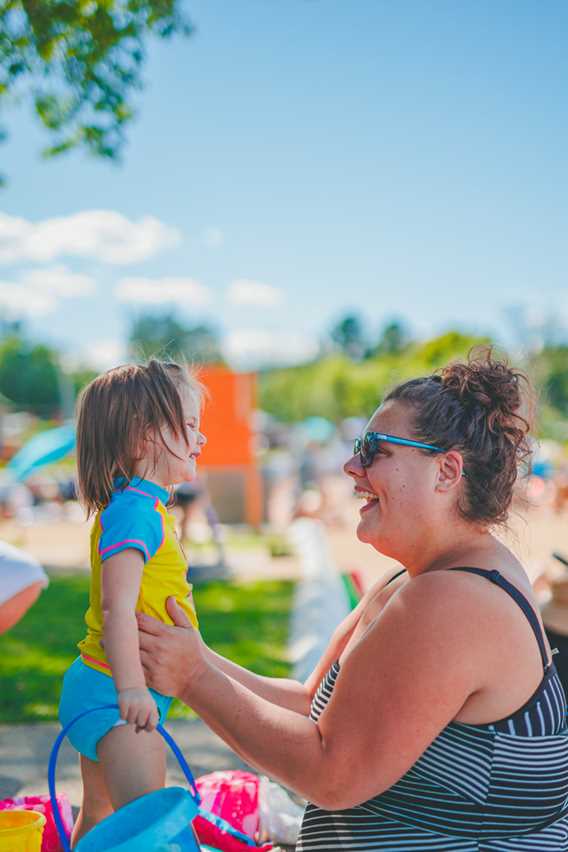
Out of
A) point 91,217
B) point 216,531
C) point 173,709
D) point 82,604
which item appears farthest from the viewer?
point 91,217

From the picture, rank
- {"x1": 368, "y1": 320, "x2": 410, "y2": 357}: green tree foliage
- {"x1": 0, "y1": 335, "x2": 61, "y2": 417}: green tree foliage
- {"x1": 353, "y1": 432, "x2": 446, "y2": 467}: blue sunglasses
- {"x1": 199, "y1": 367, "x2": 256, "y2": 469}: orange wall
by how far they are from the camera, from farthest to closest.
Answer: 1. {"x1": 368, "y1": 320, "x2": 410, "y2": 357}: green tree foliage
2. {"x1": 0, "y1": 335, "x2": 61, "y2": 417}: green tree foliage
3. {"x1": 199, "y1": 367, "x2": 256, "y2": 469}: orange wall
4. {"x1": 353, "y1": 432, "x2": 446, "y2": 467}: blue sunglasses

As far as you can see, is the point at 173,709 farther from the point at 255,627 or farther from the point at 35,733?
the point at 255,627

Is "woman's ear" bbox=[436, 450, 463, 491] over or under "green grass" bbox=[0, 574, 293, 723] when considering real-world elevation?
over

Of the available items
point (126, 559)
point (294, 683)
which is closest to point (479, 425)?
point (126, 559)

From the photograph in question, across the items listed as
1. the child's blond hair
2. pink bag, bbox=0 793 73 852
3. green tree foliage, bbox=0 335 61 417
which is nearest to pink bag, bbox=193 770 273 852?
pink bag, bbox=0 793 73 852

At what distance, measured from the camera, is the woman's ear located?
187cm

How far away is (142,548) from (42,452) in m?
7.98

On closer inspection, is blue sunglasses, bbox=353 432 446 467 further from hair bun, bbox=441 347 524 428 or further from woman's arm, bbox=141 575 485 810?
woman's arm, bbox=141 575 485 810

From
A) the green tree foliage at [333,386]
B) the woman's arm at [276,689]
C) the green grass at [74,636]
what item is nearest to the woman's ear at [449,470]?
the woman's arm at [276,689]

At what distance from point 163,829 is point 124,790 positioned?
27cm

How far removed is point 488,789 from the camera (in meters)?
1.68

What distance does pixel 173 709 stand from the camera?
4.38m

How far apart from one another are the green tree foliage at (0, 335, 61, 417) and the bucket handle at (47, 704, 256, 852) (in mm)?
76084

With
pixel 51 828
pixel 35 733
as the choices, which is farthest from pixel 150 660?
pixel 35 733
